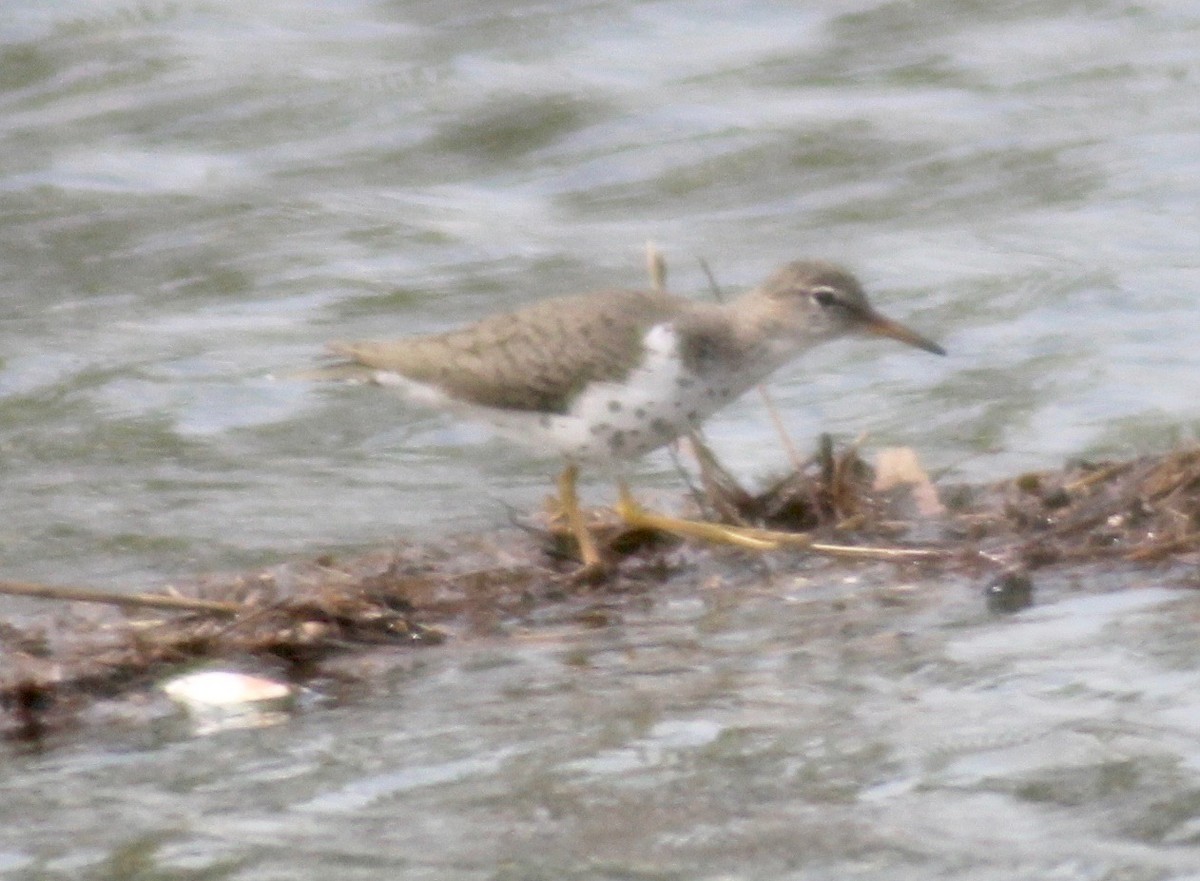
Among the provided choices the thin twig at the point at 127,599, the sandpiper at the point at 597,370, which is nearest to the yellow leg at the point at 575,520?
the sandpiper at the point at 597,370

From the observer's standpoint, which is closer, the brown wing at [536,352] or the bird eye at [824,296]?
the brown wing at [536,352]

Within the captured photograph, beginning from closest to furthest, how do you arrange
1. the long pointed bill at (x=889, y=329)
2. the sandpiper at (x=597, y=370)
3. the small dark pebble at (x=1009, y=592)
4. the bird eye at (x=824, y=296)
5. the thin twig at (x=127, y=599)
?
the thin twig at (x=127, y=599) < the small dark pebble at (x=1009, y=592) < the sandpiper at (x=597, y=370) < the bird eye at (x=824, y=296) < the long pointed bill at (x=889, y=329)

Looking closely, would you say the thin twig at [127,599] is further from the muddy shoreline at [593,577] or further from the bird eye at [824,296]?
the bird eye at [824,296]

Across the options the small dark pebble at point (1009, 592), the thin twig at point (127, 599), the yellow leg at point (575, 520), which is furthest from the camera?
the yellow leg at point (575, 520)

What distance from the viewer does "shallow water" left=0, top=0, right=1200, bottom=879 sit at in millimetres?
4699

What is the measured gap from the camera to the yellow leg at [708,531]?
6629mm

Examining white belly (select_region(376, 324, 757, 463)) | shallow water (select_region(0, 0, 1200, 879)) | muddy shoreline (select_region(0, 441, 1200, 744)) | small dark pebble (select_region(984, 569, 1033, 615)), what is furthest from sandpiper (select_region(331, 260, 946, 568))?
small dark pebble (select_region(984, 569, 1033, 615))

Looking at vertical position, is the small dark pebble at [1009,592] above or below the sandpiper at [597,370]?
below

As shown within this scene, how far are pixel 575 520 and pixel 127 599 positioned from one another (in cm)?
140

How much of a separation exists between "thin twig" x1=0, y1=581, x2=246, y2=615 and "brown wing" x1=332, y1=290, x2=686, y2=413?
1.15m

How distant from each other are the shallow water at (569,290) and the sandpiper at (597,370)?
1.79 ft

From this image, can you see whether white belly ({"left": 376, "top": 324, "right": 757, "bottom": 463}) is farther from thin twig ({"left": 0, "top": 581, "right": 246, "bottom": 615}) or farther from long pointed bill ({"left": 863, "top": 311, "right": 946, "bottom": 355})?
thin twig ({"left": 0, "top": 581, "right": 246, "bottom": 615})

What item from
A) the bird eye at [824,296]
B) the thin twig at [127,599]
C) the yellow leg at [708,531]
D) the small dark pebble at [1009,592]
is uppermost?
the bird eye at [824,296]

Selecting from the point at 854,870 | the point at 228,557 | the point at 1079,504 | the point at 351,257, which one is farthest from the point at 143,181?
the point at 854,870
